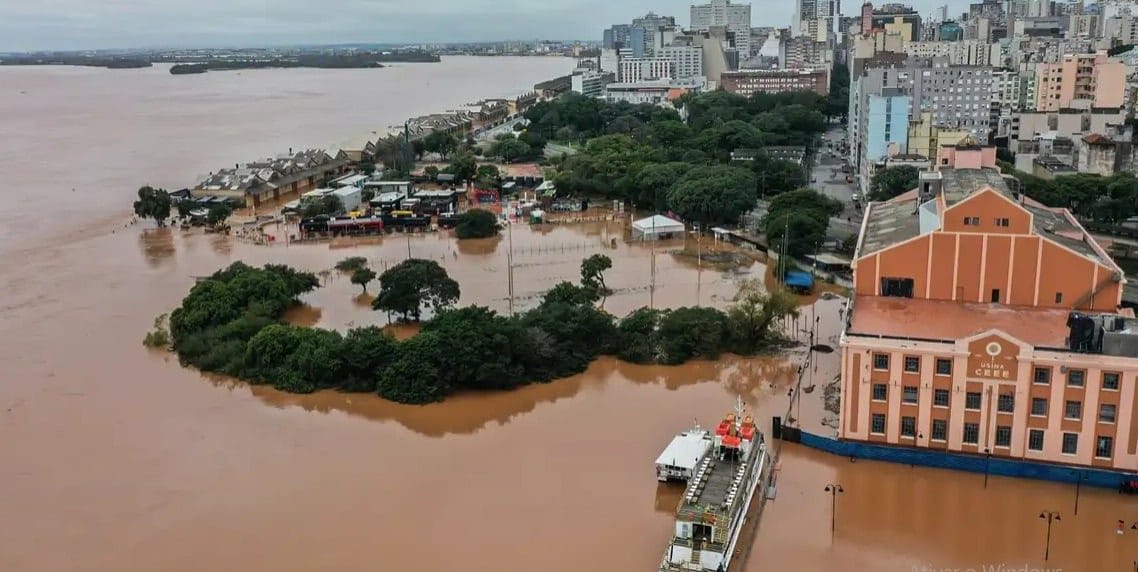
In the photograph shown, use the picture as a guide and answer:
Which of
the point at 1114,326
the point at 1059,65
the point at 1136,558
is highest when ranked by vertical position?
the point at 1059,65

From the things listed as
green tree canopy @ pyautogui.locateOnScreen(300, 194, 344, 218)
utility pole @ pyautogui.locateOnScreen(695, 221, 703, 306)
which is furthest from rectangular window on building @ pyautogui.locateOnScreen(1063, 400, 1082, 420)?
green tree canopy @ pyautogui.locateOnScreen(300, 194, 344, 218)

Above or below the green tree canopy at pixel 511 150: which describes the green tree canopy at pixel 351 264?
below

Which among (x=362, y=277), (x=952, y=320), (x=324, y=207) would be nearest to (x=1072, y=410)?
(x=952, y=320)

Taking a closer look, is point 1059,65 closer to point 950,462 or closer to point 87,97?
point 950,462

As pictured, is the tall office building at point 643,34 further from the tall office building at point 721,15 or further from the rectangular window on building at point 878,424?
the rectangular window on building at point 878,424

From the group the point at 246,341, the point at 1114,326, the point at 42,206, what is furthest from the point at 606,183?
the point at 1114,326

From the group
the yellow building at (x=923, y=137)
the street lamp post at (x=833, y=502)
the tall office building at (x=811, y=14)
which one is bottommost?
the street lamp post at (x=833, y=502)

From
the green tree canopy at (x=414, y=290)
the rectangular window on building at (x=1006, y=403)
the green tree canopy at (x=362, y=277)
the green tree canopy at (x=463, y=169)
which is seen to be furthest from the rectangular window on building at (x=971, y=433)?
the green tree canopy at (x=463, y=169)
